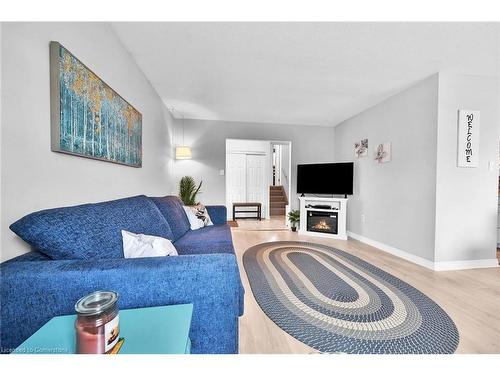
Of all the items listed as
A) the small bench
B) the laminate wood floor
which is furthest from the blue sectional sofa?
the small bench

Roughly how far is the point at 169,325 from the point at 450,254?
319 centimetres

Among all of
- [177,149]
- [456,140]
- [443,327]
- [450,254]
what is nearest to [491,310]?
[443,327]

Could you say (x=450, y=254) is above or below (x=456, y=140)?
below

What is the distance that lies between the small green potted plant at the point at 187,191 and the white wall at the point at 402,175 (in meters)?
3.11

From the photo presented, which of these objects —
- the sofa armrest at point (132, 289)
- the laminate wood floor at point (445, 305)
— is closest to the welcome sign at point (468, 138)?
the laminate wood floor at point (445, 305)

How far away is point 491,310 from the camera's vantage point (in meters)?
1.61

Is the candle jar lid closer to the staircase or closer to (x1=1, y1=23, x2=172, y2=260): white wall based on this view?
(x1=1, y1=23, x2=172, y2=260): white wall

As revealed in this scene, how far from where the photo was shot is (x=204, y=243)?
174 cm

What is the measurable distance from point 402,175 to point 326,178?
4.44ft

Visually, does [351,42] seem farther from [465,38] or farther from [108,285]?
[108,285]

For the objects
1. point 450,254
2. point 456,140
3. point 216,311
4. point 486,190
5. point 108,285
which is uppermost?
point 456,140

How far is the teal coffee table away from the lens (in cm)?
54

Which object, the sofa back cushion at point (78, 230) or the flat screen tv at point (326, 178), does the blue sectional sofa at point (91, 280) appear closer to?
the sofa back cushion at point (78, 230)

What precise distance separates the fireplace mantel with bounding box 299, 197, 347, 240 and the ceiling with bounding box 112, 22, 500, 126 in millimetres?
1769
